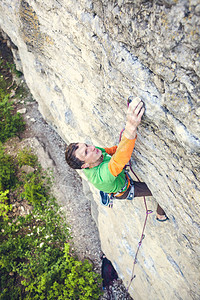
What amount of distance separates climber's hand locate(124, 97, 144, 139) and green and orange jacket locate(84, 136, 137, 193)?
94mm

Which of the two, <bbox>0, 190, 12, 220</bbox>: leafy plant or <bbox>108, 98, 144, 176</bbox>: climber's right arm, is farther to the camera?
<bbox>0, 190, 12, 220</bbox>: leafy plant

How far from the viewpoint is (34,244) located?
6641 millimetres

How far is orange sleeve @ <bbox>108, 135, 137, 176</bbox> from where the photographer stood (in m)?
2.55

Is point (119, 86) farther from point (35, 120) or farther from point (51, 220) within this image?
point (35, 120)

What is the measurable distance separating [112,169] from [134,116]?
74 centimetres

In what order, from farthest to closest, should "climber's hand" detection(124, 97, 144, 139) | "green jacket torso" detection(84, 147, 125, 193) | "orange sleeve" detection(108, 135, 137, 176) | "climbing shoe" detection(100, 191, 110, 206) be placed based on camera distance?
"climbing shoe" detection(100, 191, 110, 206)
"green jacket torso" detection(84, 147, 125, 193)
"orange sleeve" detection(108, 135, 137, 176)
"climber's hand" detection(124, 97, 144, 139)

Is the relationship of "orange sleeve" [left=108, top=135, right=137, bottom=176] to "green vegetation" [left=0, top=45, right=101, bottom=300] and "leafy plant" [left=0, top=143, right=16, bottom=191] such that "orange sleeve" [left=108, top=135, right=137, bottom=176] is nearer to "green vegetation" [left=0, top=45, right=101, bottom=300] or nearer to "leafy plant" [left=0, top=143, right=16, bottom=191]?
"green vegetation" [left=0, top=45, right=101, bottom=300]

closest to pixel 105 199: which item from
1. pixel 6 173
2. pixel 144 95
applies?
pixel 144 95

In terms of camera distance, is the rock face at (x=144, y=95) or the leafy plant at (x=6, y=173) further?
the leafy plant at (x=6, y=173)

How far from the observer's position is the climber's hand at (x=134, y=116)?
90.5 inches

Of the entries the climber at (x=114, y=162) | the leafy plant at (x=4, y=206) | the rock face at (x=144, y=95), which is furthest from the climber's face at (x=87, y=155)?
the leafy plant at (x=4, y=206)

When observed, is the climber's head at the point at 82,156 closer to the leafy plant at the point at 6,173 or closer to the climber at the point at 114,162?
the climber at the point at 114,162

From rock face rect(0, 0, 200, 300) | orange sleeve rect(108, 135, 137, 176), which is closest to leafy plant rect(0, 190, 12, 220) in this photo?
rock face rect(0, 0, 200, 300)

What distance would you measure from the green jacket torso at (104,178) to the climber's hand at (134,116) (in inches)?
25.7
